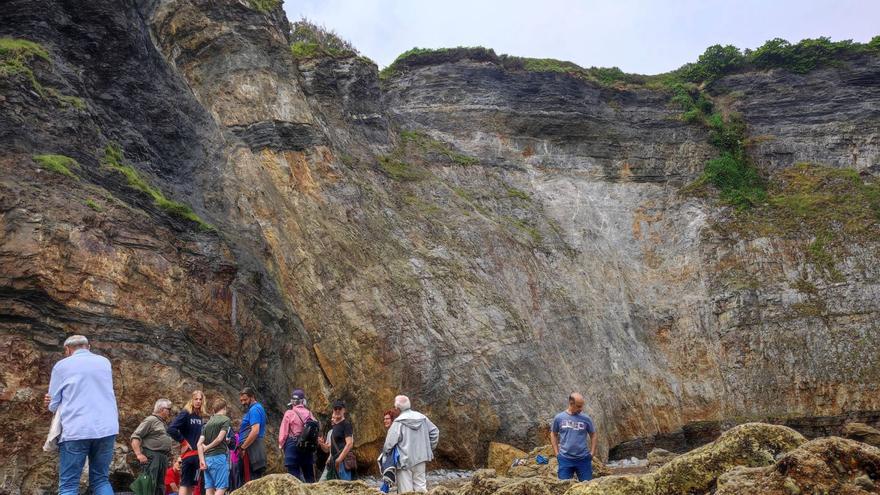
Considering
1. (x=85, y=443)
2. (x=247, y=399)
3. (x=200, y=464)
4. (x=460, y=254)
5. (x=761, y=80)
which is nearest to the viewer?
(x=85, y=443)

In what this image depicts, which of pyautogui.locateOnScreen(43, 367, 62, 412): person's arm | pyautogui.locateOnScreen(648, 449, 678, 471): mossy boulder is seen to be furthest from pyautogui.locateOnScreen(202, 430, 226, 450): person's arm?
pyautogui.locateOnScreen(648, 449, 678, 471): mossy boulder

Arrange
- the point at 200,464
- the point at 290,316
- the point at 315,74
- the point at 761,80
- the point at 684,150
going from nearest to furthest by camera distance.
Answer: the point at 200,464 < the point at 290,316 < the point at 315,74 < the point at 684,150 < the point at 761,80

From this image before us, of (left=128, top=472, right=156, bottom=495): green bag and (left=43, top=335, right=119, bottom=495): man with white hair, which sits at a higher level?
(left=43, top=335, right=119, bottom=495): man with white hair

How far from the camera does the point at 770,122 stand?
32.4 meters

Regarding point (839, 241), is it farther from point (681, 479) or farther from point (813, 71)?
point (681, 479)

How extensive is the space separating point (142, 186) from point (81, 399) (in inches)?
337

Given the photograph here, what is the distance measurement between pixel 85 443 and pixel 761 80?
3400cm

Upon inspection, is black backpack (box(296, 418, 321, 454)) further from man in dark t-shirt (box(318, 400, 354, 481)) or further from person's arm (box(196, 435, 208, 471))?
person's arm (box(196, 435, 208, 471))

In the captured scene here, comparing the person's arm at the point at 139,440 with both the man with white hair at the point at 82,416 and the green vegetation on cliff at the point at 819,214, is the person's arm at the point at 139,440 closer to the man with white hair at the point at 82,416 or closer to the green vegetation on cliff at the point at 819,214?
the man with white hair at the point at 82,416

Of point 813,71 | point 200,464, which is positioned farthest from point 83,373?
point 813,71

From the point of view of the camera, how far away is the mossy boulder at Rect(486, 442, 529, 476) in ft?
61.3

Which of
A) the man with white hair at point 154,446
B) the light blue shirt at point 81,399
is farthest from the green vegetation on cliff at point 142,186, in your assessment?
the light blue shirt at point 81,399

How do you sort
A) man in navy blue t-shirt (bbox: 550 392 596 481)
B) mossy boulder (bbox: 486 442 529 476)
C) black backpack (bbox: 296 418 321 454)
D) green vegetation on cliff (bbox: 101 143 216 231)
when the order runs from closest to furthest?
man in navy blue t-shirt (bbox: 550 392 596 481), black backpack (bbox: 296 418 321 454), green vegetation on cliff (bbox: 101 143 216 231), mossy boulder (bbox: 486 442 529 476)

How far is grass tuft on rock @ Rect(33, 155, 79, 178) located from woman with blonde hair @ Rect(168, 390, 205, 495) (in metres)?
5.94
